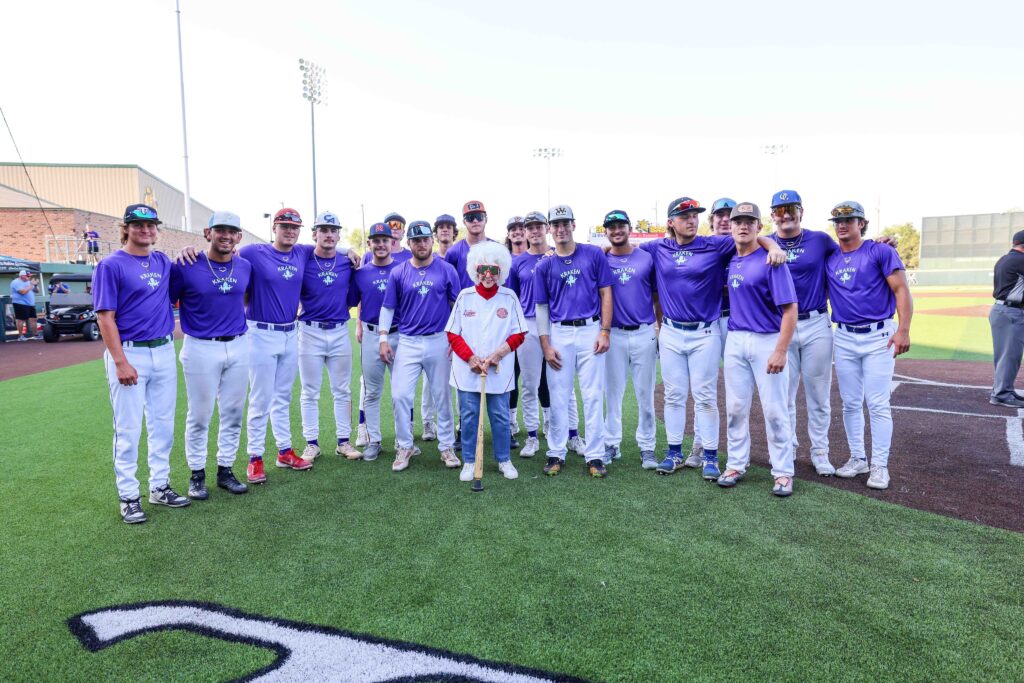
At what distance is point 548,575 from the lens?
3574 millimetres

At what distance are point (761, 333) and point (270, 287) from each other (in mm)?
4404

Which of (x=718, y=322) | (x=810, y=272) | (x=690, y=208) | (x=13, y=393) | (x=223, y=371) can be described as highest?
(x=690, y=208)

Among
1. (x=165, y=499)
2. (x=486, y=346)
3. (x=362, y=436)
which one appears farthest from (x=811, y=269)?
(x=165, y=499)

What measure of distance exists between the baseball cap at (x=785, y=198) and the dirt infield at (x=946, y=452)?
2.47 meters

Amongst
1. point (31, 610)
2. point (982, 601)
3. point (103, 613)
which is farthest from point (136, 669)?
point (982, 601)

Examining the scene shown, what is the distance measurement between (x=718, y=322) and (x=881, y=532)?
214 cm

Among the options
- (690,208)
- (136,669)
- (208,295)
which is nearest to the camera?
(136,669)

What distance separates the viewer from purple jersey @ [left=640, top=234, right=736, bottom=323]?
17.4 feet

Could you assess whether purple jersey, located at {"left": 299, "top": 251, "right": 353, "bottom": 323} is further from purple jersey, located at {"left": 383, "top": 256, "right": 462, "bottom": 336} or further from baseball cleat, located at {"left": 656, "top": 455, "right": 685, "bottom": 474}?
baseball cleat, located at {"left": 656, "top": 455, "right": 685, "bottom": 474}

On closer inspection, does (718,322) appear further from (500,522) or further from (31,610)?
(31,610)

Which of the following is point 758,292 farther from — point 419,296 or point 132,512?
point 132,512

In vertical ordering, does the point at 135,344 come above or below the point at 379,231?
below

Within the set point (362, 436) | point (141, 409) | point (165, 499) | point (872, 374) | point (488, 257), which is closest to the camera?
point (141, 409)

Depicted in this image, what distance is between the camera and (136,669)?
9.01 ft
